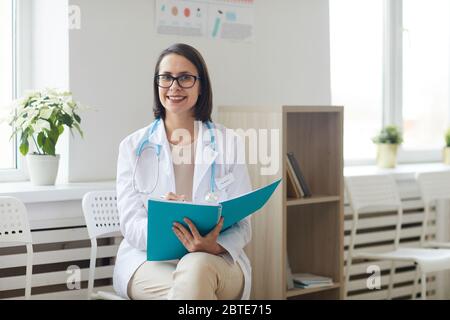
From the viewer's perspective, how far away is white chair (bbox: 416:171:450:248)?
3.68 meters

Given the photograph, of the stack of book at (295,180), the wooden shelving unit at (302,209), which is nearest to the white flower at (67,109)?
the wooden shelving unit at (302,209)

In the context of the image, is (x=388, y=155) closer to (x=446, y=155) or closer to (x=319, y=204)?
(x=446, y=155)

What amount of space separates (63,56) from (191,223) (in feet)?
3.34

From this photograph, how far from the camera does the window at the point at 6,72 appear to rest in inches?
118

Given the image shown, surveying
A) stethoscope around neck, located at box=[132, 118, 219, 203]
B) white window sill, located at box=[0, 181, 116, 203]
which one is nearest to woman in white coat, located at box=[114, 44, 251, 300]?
stethoscope around neck, located at box=[132, 118, 219, 203]

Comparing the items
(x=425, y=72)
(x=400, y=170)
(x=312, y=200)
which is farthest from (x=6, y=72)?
(x=425, y=72)

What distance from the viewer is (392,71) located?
418 centimetres

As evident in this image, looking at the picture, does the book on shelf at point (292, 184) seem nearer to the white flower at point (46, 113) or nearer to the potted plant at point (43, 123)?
the potted plant at point (43, 123)

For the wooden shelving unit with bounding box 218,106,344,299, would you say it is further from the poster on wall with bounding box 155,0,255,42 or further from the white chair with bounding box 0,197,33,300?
the white chair with bounding box 0,197,33,300

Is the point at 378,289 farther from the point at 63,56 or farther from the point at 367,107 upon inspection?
the point at 63,56

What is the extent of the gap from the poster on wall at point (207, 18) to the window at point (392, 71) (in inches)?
30.8
